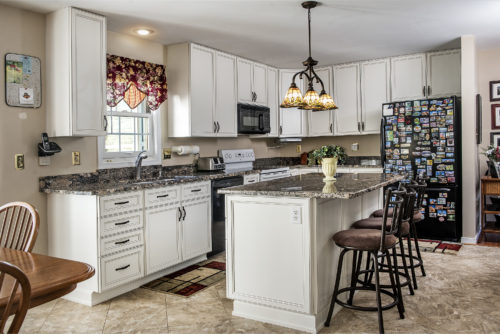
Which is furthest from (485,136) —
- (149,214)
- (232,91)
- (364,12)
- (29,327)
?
(29,327)

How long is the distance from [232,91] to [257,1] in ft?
6.08

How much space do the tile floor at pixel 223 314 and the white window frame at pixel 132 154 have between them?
1.29 meters

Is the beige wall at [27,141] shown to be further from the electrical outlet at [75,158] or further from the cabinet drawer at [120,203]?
the cabinet drawer at [120,203]

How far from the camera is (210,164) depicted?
4980 millimetres

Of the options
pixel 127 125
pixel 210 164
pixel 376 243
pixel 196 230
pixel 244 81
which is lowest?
pixel 196 230

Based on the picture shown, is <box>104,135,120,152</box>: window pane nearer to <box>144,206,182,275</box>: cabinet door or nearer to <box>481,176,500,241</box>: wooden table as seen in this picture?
<box>144,206,182,275</box>: cabinet door

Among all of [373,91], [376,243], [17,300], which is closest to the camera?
[17,300]

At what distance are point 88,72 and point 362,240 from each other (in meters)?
2.57

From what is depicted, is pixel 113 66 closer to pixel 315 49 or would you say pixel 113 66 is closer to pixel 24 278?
pixel 315 49

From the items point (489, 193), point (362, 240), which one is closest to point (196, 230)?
point (362, 240)

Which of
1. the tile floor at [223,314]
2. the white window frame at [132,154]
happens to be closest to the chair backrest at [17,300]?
the tile floor at [223,314]

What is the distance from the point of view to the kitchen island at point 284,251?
2.71 meters

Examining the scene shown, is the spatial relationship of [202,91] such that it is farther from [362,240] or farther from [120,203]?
[362,240]

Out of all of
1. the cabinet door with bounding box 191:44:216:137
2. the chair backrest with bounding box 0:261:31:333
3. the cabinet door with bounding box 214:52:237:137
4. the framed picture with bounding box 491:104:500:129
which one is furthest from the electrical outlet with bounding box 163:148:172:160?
the framed picture with bounding box 491:104:500:129
